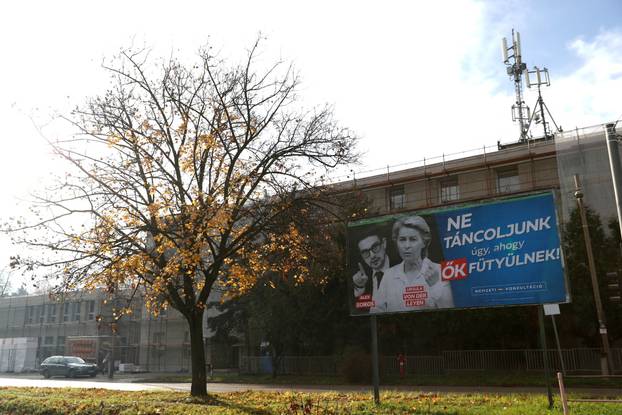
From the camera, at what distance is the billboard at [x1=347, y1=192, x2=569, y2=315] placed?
41.5 feet

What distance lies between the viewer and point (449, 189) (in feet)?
134

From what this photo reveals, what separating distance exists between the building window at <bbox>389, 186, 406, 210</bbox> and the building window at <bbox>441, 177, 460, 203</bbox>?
3031 mm

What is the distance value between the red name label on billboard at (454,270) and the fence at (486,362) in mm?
15684

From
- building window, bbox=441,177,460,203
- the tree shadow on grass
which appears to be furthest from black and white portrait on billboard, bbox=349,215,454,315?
building window, bbox=441,177,460,203

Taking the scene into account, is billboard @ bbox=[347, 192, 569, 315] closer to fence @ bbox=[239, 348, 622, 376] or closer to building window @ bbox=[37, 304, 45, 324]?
fence @ bbox=[239, 348, 622, 376]

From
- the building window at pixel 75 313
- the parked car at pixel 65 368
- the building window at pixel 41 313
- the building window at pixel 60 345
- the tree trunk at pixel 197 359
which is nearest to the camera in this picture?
the tree trunk at pixel 197 359

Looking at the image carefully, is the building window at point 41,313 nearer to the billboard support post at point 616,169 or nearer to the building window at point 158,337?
the building window at point 158,337

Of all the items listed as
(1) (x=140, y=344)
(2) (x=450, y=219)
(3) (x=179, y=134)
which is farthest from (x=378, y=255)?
(1) (x=140, y=344)

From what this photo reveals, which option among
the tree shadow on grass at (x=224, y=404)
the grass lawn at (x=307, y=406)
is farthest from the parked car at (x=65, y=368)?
the tree shadow on grass at (x=224, y=404)

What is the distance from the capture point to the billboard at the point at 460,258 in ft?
41.5

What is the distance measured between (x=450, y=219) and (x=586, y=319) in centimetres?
1701

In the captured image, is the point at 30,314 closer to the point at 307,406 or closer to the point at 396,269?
the point at 396,269

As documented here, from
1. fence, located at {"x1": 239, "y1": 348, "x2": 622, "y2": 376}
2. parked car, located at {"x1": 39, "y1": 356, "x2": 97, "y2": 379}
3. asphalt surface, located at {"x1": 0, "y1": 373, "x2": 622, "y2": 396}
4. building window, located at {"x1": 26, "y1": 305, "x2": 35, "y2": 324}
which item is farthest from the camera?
building window, located at {"x1": 26, "y1": 305, "x2": 35, "y2": 324}

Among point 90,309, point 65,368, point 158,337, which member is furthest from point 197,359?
point 90,309
